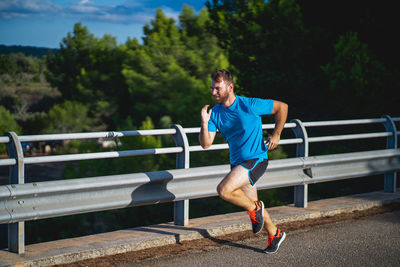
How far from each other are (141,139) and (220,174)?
43.3 ft

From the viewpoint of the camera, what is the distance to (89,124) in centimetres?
5753

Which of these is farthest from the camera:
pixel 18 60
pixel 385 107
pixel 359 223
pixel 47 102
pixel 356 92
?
pixel 18 60

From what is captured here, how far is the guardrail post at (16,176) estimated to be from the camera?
4.42 metres

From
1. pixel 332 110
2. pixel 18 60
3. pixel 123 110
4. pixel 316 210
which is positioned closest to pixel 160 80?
pixel 123 110

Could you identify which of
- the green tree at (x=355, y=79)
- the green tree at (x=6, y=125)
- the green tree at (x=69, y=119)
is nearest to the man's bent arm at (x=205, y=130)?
the green tree at (x=355, y=79)

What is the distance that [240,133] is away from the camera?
4660 mm

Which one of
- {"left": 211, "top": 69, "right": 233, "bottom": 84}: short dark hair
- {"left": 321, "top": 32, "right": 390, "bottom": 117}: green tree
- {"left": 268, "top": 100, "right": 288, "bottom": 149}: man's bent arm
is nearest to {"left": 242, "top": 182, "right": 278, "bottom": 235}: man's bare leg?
{"left": 268, "top": 100, "right": 288, "bottom": 149}: man's bent arm

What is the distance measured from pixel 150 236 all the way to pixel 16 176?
4.82 ft

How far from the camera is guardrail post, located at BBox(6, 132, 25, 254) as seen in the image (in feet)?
14.5

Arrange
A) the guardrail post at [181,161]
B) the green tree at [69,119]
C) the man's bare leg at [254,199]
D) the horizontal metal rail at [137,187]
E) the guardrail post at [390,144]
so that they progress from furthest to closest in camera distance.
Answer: the green tree at [69,119]
the guardrail post at [390,144]
the guardrail post at [181,161]
the man's bare leg at [254,199]
the horizontal metal rail at [137,187]

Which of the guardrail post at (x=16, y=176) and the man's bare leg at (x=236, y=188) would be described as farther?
the man's bare leg at (x=236, y=188)

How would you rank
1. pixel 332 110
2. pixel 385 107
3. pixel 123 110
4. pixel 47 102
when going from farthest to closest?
pixel 47 102 → pixel 123 110 → pixel 332 110 → pixel 385 107

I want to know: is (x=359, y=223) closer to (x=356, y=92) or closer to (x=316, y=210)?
(x=316, y=210)

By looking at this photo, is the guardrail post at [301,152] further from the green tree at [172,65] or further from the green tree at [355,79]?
the green tree at [172,65]
